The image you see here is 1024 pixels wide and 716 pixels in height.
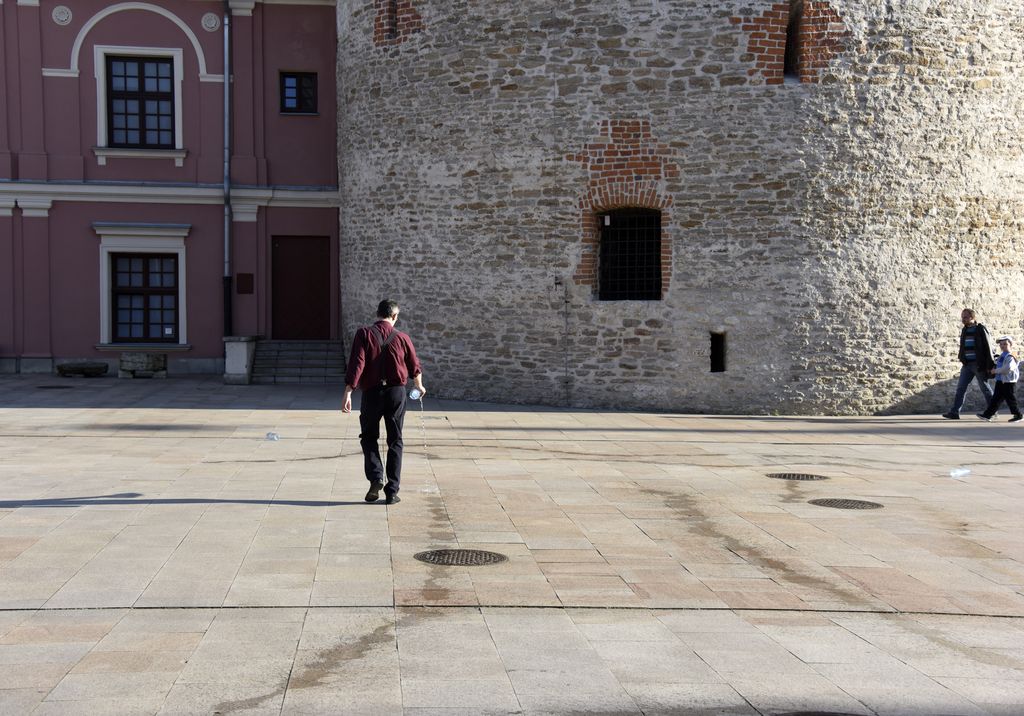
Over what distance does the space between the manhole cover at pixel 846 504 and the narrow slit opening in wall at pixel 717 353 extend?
22.0 ft

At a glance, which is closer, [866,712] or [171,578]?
[866,712]

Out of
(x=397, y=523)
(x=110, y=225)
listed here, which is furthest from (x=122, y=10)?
(x=397, y=523)

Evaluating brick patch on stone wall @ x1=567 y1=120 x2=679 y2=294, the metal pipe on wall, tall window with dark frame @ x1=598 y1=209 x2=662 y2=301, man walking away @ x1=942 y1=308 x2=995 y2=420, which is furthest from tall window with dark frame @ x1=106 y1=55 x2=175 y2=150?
man walking away @ x1=942 y1=308 x2=995 y2=420

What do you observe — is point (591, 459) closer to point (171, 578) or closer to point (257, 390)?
point (171, 578)

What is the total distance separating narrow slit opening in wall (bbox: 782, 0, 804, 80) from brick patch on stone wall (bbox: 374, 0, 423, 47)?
18.7 ft

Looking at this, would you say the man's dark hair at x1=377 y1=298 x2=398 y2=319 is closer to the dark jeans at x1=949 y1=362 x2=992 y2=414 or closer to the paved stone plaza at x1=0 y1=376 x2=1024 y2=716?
the paved stone plaza at x1=0 y1=376 x2=1024 y2=716

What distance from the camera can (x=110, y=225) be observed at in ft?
67.0

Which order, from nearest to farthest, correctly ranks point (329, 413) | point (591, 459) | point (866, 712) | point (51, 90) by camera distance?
point (866, 712) → point (591, 459) → point (329, 413) → point (51, 90)

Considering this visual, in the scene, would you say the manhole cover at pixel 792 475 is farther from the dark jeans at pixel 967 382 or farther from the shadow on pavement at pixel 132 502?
the dark jeans at pixel 967 382

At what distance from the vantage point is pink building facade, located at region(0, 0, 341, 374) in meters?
20.4

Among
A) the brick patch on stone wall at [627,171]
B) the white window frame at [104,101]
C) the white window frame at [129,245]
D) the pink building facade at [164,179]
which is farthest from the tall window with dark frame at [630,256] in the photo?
the white window frame at [104,101]

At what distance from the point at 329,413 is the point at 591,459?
5.22 m

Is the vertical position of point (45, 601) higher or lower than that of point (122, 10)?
lower

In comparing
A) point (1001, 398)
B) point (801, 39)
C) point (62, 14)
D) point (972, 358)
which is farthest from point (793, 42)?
point (62, 14)
